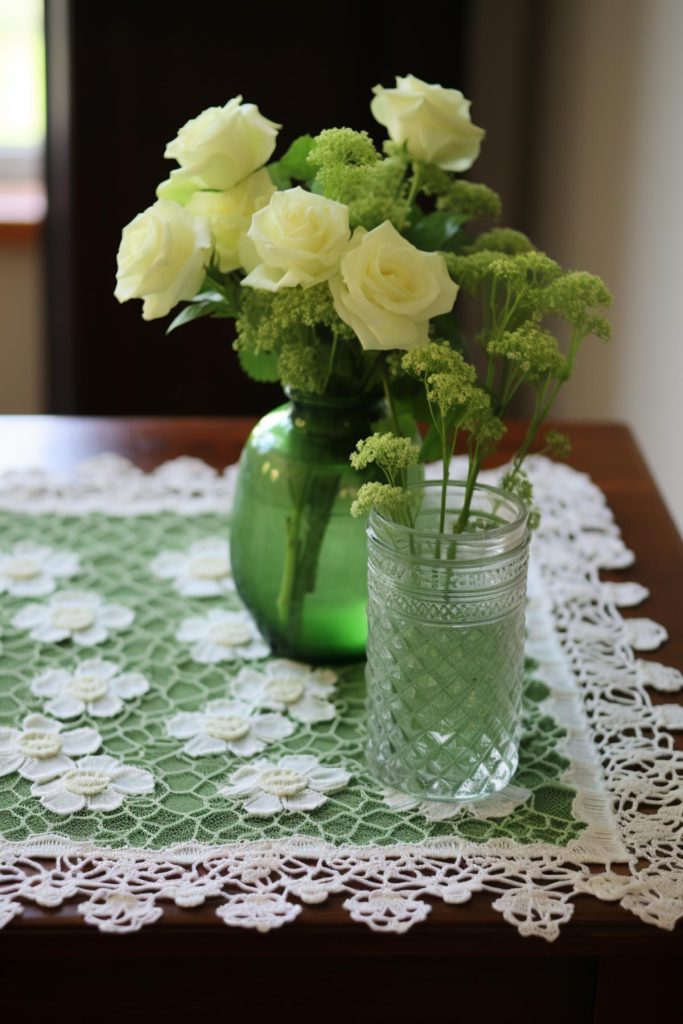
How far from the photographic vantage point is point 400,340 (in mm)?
824

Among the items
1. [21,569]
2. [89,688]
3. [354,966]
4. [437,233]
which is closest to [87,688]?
[89,688]

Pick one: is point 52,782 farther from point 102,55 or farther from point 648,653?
point 102,55

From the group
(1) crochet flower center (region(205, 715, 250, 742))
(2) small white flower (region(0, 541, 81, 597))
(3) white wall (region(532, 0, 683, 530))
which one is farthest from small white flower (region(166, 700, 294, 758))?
(3) white wall (region(532, 0, 683, 530))

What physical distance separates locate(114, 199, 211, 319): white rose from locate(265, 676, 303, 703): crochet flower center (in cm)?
30

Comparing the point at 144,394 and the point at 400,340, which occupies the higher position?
the point at 400,340

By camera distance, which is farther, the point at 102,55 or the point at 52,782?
the point at 102,55

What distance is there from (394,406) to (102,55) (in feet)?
4.85

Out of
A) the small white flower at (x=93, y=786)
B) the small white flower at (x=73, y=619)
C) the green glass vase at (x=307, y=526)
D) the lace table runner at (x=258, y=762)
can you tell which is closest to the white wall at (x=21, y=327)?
the lace table runner at (x=258, y=762)

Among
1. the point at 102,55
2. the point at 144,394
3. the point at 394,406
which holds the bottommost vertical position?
the point at 144,394

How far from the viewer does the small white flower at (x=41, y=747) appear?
905 mm

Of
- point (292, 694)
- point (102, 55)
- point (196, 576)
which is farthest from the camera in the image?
point (102, 55)

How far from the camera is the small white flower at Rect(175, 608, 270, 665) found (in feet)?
3.49

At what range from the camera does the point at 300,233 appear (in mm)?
819

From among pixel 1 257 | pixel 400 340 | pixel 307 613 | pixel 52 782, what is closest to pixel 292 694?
pixel 307 613
